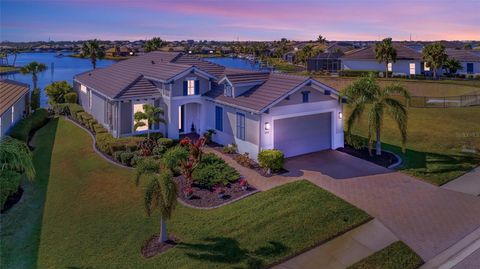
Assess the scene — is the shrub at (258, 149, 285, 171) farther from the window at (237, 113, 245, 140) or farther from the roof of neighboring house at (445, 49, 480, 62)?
the roof of neighboring house at (445, 49, 480, 62)

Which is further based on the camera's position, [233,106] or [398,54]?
[398,54]

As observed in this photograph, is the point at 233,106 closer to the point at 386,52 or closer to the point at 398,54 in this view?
the point at 386,52

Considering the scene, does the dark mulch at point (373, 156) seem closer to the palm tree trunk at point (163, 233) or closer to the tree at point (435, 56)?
→ the palm tree trunk at point (163, 233)

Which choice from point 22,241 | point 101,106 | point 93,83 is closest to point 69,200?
point 22,241

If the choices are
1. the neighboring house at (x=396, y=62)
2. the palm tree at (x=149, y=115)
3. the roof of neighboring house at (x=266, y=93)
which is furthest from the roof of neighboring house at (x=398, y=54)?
the palm tree at (x=149, y=115)

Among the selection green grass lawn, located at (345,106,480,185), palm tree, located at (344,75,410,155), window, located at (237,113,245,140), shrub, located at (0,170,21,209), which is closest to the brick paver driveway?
green grass lawn, located at (345,106,480,185)

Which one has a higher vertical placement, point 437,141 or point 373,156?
point 437,141

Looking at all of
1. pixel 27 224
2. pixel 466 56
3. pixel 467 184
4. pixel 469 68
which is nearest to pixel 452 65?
pixel 469 68
